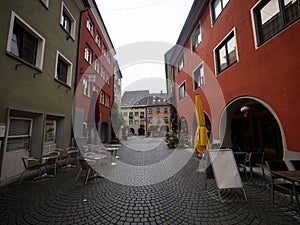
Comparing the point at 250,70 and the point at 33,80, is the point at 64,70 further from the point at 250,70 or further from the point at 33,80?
the point at 250,70

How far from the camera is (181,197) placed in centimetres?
373

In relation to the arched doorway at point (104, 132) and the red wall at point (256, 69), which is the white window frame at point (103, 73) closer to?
the arched doorway at point (104, 132)

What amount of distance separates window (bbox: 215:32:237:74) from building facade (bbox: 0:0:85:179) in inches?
351

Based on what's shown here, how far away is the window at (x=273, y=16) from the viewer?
14.0ft

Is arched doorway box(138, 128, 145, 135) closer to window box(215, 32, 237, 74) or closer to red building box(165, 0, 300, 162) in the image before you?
red building box(165, 0, 300, 162)

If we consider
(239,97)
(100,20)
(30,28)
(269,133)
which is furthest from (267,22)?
(100,20)

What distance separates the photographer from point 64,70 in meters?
8.32

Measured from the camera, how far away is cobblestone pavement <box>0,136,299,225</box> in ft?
9.24

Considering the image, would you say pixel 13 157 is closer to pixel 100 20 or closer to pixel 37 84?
pixel 37 84


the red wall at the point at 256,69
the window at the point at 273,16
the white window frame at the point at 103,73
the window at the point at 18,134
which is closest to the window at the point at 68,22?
the window at the point at 18,134

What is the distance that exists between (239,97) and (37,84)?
29.1 ft

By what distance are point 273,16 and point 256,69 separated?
179cm

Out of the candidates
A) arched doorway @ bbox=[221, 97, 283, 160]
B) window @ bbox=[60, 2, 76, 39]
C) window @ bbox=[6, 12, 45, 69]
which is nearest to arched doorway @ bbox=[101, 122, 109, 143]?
window @ bbox=[60, 2, 76, 39]

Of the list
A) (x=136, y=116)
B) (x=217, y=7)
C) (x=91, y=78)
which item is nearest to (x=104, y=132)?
(x=91, y=78)
